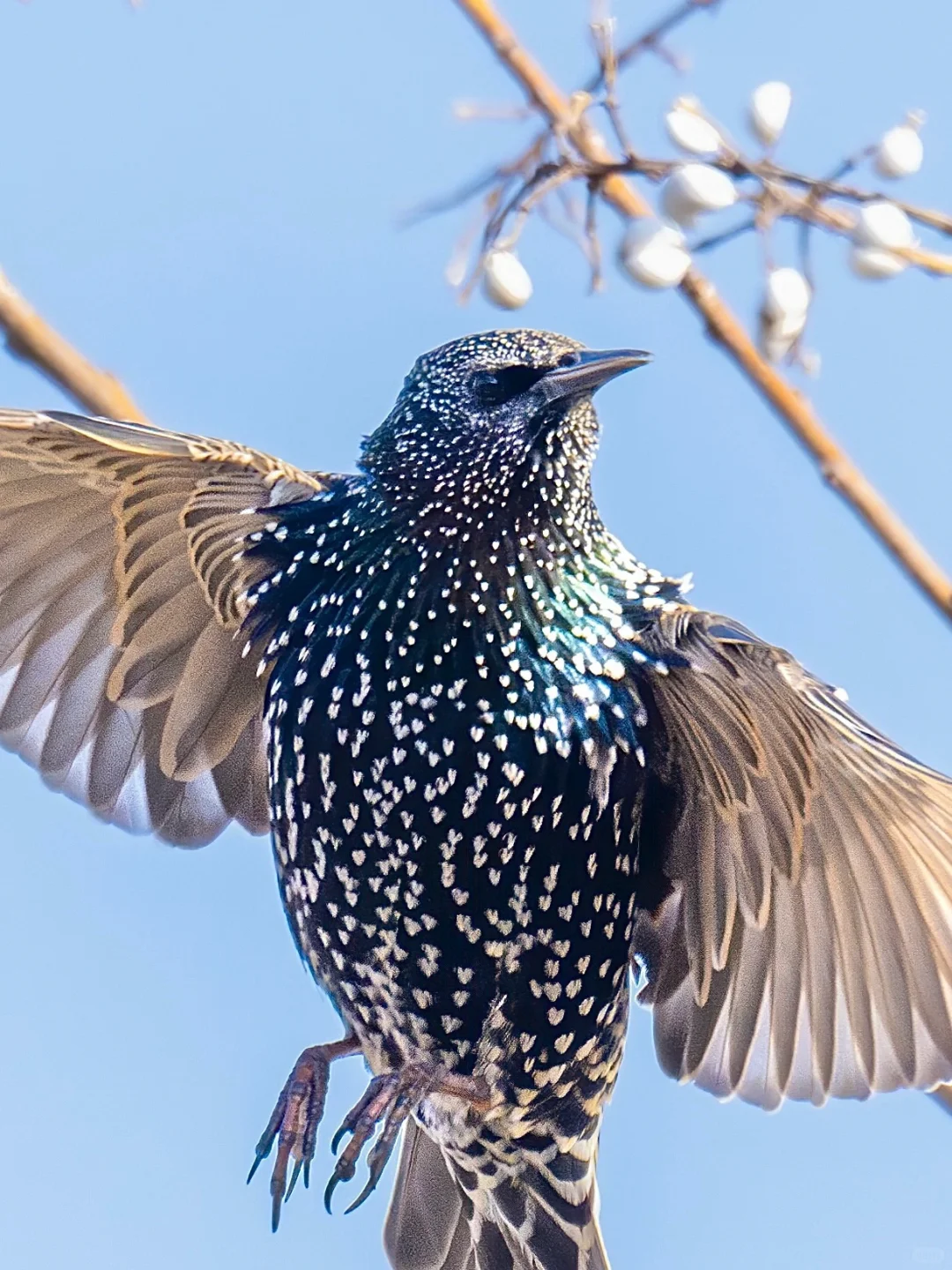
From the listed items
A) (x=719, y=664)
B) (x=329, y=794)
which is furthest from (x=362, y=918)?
(x=719, y=664)

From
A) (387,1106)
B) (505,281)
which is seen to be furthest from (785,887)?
(505,281)

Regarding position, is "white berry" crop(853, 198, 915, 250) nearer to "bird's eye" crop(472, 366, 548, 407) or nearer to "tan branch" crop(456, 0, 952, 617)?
"tan branch" crop(456, 0, 952, 617)

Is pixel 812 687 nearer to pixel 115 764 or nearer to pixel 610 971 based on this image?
pixel 610 971

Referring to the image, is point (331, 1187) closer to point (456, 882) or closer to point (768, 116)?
point (456, 882)

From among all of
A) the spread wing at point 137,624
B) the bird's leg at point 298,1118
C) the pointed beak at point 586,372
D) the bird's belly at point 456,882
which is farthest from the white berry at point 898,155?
the bird's leg at point 298,1118

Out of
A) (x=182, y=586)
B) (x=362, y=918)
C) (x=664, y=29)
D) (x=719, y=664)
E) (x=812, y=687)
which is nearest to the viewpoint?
(x=664, y=29)

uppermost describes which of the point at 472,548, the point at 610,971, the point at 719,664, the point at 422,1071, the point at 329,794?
the point at 472,548
